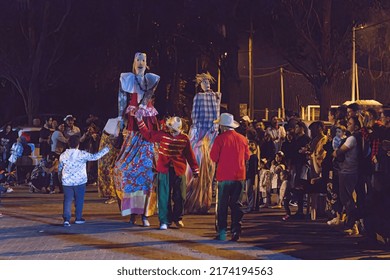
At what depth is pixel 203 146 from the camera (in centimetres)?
1872

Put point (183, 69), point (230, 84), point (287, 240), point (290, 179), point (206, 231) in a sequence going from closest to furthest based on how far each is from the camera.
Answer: point (287, 240), point (206, 231), point (290, 179), point (230, 84), point (183, 69)

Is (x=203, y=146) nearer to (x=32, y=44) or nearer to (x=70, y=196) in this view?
(x=70, y=196)

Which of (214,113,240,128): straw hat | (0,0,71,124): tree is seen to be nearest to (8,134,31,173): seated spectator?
(214,113,240,128): straw hat

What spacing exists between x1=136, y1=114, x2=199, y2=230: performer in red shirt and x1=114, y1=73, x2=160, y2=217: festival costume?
22cm

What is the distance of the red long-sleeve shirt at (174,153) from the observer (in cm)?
1620

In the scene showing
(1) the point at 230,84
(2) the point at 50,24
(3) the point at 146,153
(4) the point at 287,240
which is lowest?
(4) the point at 287,240

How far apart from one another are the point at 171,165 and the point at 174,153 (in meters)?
0.22

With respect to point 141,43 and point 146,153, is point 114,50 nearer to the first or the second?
point 141,43

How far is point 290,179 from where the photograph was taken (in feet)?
60.1

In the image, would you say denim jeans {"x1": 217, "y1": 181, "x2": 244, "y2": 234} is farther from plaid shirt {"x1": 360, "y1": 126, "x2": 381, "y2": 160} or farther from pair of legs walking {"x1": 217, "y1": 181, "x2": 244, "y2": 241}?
plaid shirt {"x1": 360, "y1": 126, "x2": 381, "y2": 160}

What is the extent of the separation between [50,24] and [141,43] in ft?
15.3

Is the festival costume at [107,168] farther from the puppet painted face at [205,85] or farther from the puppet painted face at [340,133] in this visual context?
the puppet painted face at [340,133]

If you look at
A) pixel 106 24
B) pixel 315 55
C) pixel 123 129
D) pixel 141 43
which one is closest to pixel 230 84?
pixel 315 55

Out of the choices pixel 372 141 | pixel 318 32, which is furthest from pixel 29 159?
pixel 372 141
